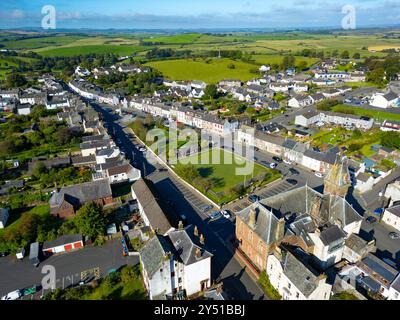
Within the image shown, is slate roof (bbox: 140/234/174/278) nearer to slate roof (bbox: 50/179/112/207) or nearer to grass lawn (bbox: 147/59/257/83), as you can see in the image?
slate roof (bbox: 50/179/112/207)

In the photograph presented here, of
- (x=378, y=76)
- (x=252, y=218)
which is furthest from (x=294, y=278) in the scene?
(x=378, y=76)

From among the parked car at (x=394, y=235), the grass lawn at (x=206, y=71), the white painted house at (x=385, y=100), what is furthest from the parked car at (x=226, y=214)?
the grass lawn at (x=206, y=71)

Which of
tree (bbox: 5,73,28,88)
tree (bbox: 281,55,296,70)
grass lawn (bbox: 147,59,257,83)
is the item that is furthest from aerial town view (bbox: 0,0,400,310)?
tree (bbox: 281,55,296,70)

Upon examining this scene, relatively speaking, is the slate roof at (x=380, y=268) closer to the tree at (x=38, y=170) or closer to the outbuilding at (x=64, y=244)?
the outbuilding at (x=64, y=244)

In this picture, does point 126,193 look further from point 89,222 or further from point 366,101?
point 366,101

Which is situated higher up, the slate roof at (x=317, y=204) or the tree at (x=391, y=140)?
the tree at (x=391, y=140)
